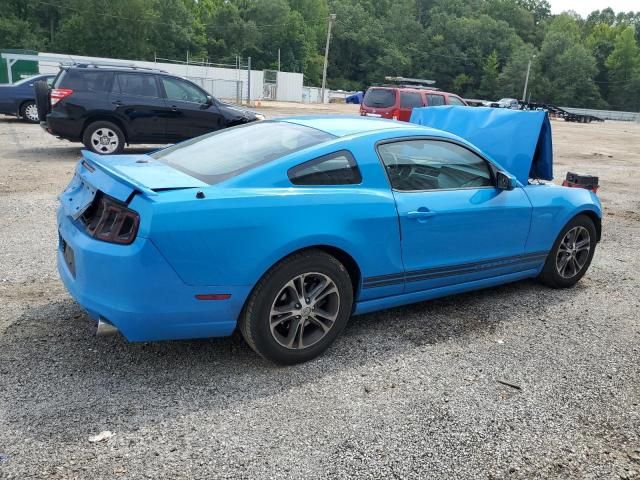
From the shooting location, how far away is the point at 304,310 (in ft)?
11.1

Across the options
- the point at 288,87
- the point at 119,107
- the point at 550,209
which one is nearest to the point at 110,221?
the point at 550,209

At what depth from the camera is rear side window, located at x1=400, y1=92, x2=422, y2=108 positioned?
15758 mm

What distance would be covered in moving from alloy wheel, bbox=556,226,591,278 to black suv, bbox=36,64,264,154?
8.29m

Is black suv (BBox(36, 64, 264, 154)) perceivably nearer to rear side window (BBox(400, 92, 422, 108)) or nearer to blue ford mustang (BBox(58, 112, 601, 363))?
rear side window (BBox(400, 92, 422, 108))

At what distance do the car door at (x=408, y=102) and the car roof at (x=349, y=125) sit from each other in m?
11.7

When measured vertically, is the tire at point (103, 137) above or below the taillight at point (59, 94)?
below

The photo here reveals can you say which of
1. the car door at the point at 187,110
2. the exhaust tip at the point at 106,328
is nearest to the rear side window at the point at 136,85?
the car door at the point at 187,110

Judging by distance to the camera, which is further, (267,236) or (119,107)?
(119,107)

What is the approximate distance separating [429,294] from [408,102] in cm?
1256

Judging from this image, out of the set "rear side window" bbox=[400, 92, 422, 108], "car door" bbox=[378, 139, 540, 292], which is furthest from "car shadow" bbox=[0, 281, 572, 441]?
"rear side window" bbox=[400, 92, 422, 108]

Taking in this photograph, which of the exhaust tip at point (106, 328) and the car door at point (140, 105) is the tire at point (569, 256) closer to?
the exhaust tip at point (106, 328)

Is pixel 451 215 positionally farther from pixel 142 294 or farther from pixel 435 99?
pixel 435 99

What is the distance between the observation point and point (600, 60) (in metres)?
102

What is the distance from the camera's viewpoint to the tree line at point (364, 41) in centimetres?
7069
